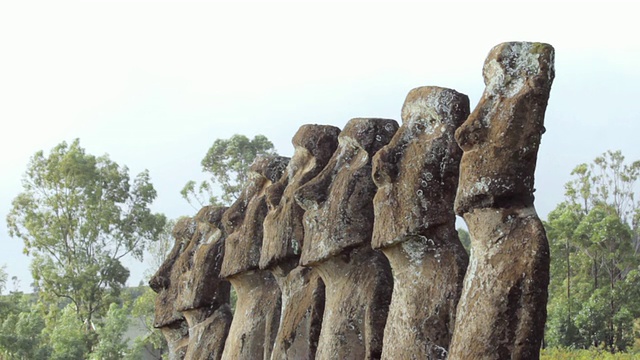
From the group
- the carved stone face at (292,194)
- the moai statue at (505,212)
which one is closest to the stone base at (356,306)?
the carved stone face at (292,194)

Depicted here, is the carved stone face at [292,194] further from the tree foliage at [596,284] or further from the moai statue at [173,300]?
the tree foliage at [596,284]

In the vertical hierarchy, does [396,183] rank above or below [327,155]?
below

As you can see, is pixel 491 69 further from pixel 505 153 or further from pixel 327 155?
pixel 327 155

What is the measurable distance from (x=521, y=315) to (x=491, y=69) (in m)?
1.87

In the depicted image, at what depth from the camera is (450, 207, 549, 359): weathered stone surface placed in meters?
5.98

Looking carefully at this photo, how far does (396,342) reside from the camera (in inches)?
→ 281

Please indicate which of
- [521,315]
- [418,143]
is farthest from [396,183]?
[521,315]

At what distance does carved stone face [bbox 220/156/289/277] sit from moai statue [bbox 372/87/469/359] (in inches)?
123

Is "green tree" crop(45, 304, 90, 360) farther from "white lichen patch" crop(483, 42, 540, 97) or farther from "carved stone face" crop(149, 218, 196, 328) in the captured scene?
"white lichen patch" crop(483, 42, 540, 97)

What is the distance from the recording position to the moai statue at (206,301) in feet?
36.6

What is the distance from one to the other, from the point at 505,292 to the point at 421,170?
1.64 m

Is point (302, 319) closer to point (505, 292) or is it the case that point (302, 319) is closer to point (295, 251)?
point (295, 251)

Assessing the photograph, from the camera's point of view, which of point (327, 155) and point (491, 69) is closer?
point (491, 69)

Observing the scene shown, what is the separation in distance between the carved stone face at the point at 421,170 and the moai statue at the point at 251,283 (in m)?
3.09
